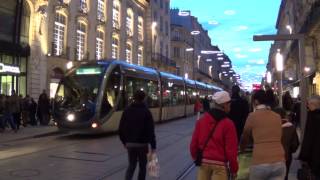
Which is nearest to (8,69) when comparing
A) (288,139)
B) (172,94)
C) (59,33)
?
(59,33)

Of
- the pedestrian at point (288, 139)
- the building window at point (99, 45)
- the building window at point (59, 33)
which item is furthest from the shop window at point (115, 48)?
the pedestrian at point (288, 139)

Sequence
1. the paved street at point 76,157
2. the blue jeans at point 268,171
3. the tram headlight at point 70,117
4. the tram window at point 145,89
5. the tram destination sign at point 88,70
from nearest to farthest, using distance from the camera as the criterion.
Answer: the blue jeans at point 268,171 → the paved street at point 76,157 → the tram headlight at point 70,117 → the tram destination sign at point 88,70 → the tram window at point 145,89

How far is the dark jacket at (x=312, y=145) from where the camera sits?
643cm

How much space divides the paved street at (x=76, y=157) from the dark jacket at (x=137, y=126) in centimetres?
298

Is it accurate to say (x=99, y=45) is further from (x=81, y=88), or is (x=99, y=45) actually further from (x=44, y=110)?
(x=81, y=88)

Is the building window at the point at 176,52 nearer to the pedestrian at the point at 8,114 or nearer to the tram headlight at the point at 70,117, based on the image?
the pedestrian at the point at 8,114

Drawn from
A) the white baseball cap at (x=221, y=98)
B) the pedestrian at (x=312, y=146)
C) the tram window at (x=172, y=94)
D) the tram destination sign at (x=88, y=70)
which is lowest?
the pedestrian at (x=312, y=146)

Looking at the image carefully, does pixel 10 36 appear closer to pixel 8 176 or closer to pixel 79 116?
pixel 79 116

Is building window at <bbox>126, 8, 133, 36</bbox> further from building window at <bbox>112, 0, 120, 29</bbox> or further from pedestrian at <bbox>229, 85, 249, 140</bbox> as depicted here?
pedestrian at <bbox>229, 85, 249, 140</bbox>

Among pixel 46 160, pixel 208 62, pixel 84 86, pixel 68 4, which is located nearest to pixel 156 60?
pixel 68 4

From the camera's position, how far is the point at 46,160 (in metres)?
13.6

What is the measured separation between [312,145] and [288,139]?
2.74ft

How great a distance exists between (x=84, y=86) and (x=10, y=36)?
10.9 metres

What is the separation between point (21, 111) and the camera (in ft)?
82.9
